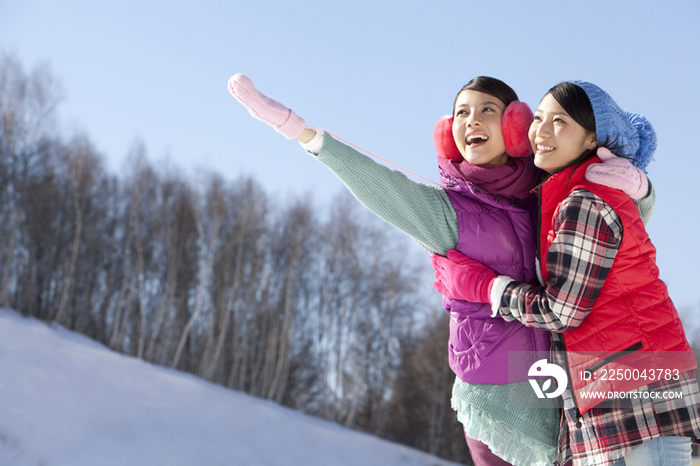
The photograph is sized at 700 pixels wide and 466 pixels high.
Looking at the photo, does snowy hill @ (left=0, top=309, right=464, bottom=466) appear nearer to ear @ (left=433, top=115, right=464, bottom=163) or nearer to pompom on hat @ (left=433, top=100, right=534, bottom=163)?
ear @ (left=433, top=115, right=464, bottom=163)

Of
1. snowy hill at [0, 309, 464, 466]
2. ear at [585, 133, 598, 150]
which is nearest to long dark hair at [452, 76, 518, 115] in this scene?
ear at [585, 133, 598, 150]

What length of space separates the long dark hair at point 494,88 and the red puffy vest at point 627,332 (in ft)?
1.76

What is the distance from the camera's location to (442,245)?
6.15 feet

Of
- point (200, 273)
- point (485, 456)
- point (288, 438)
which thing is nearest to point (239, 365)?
point (200, 273)

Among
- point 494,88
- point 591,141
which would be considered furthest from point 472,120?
point 591,141

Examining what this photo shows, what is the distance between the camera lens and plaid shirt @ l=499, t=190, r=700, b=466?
1.45 m

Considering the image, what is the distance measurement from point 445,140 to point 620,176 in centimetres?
67

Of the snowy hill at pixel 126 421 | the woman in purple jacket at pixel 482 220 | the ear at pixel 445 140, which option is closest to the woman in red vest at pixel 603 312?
the woman in purple jacket at pixel 482 220

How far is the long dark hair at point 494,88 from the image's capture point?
2.00 metres

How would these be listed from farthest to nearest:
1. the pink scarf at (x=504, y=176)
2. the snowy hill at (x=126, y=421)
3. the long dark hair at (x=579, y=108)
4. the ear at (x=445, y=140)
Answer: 1. the snowy hill at (x=126, y=421)
2. the ear at (x=445, y=140)
3. the pink scarf at (x=504, y=176)
4. the long dark hair at (x=579, y=108)

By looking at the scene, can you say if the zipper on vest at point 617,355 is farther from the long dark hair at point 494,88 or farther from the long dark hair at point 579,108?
the long dark hair at point 494,88

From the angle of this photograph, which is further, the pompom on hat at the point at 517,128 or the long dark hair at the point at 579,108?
the pompom on hat at the point at 517,128

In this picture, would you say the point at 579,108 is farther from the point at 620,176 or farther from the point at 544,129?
the point at 620,176

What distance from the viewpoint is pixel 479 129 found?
1948mm
